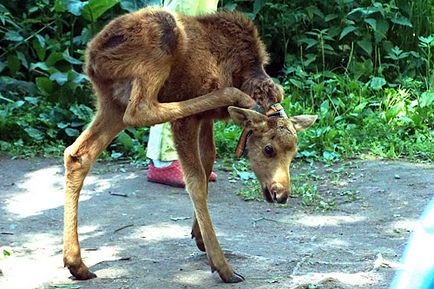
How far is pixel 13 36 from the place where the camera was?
9.12 m

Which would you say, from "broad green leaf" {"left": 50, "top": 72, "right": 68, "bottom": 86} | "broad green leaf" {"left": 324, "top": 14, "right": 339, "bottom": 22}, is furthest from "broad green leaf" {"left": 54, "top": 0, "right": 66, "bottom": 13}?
"broad green leaf" {"left": 324, "top": 14, "right": 339, "bottom": 22}

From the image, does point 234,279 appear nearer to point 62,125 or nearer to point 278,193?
point 278,193

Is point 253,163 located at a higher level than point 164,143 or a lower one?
higher

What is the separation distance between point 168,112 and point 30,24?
5672mm

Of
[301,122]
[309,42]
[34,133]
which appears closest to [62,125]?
[34,133]

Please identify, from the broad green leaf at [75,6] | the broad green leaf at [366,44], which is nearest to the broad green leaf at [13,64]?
the broad green leaf at [75,6]

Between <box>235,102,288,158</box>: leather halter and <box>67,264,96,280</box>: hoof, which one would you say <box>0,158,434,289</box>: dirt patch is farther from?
<box>235,102,288,158</box>: leather halter

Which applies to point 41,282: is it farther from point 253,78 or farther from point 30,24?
point 30,24

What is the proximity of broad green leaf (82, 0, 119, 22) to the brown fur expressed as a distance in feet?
12.6

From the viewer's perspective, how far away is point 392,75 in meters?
9.29

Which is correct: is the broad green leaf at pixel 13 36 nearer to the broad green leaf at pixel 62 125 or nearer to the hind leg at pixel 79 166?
the broad green leaf at pixel 62 125

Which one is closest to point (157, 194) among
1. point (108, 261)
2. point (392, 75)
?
point (108, 261)

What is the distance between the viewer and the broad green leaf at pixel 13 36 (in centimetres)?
908

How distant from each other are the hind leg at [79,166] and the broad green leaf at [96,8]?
3949 millimetres
